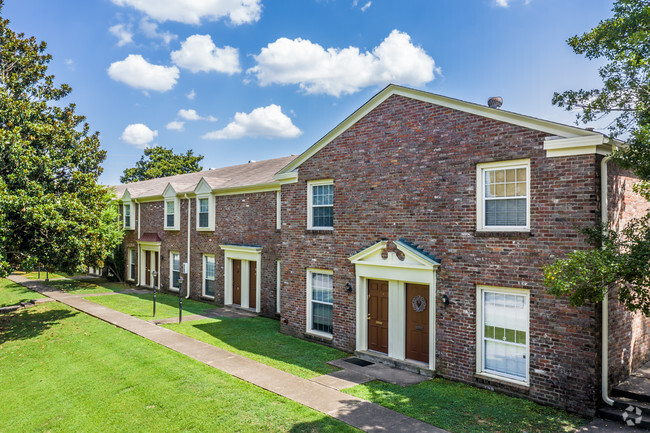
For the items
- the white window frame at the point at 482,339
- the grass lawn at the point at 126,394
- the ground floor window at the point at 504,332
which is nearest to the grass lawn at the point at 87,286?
the grass lawn at the point at 126,394

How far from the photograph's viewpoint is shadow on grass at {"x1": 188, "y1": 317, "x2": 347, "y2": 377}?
39.4 feet

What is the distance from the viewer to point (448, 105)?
423 inches

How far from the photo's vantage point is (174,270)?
81.2 feet

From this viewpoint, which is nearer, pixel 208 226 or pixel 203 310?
pixel 203 310

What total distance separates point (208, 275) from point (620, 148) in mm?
19303

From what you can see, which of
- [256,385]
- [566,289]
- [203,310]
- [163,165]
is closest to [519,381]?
[566,289]

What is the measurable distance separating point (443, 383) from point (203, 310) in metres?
12.9

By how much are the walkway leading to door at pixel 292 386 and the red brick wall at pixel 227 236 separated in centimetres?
490

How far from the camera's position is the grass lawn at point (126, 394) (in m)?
8.40

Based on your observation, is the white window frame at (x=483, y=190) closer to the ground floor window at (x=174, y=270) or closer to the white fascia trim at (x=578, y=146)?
the white fascia trim at (x=578, y=146)

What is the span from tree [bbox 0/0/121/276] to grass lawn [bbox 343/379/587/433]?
41.1 ft

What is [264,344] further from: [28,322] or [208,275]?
[28,322]

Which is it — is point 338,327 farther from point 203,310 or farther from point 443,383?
point 203,310

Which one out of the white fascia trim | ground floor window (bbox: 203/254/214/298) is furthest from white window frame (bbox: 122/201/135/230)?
the white fascia trim
